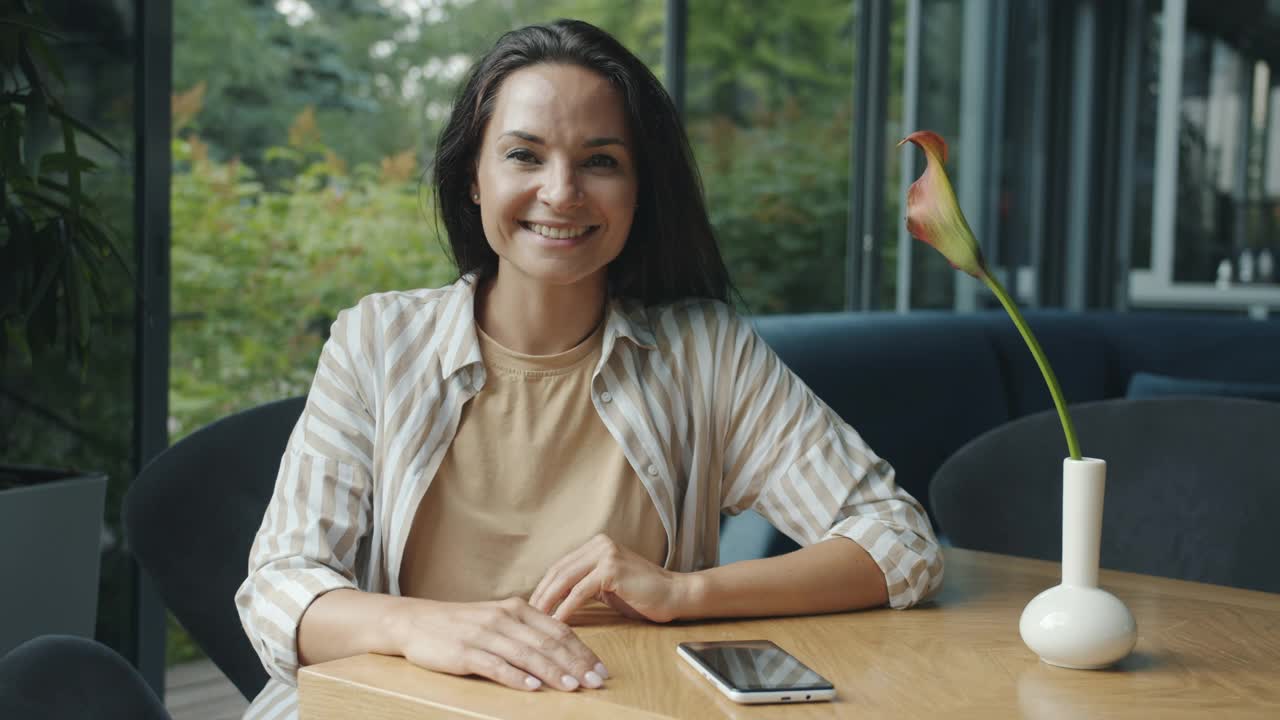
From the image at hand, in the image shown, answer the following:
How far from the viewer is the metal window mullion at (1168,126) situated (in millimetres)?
5789

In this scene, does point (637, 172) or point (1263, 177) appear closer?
point (637, 172)

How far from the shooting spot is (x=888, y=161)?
4.97 metres

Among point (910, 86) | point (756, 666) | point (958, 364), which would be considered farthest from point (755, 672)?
point (910, 86)

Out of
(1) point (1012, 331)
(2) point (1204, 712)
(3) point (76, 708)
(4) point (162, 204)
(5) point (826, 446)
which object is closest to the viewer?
(2) point (1204, 712)

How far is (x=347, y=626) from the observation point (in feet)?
3.99

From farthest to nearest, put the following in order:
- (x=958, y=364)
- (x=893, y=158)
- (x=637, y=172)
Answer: (x=893, y=158), (x=958, y=364), (x=637, y=172)

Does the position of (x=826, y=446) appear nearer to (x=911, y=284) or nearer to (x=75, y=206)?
(x=75, y=206)

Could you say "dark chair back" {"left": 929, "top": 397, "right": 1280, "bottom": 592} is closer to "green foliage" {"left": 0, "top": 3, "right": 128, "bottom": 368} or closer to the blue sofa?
the blue sofa

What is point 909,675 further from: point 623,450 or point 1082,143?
point 1082,143

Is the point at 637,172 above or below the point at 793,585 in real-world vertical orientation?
above

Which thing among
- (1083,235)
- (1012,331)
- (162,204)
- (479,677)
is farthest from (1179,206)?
(479,677)

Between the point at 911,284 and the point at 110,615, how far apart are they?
11.2ft

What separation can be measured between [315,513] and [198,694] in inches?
68.5

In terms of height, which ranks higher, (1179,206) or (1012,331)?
(1179,206)
